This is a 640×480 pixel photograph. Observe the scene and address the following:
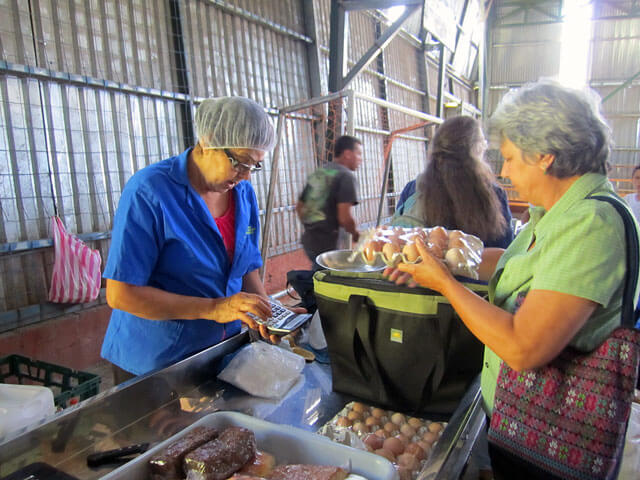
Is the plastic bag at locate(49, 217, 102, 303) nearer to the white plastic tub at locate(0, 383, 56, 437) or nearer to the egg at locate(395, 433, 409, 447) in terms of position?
the white plastic tub at locate(0, 383, 56, 437)

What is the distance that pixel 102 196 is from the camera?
3928 millimetres

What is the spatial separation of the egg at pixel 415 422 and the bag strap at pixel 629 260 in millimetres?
613

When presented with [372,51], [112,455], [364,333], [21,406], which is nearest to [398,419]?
[364,333]

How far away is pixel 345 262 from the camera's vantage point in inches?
59.7

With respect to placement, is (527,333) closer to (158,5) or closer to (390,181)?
(158,5)

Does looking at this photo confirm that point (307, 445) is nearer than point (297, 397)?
Yes

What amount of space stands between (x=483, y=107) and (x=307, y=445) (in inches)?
597

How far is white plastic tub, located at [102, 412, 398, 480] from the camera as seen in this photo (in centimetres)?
86

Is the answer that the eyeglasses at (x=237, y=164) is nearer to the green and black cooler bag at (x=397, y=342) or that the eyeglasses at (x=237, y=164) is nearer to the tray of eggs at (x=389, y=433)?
the green and black cooler bag at (x=397, y=342)

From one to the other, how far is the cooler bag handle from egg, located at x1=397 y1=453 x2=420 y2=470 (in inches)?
10.2

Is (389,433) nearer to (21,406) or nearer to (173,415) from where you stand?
(173,415)

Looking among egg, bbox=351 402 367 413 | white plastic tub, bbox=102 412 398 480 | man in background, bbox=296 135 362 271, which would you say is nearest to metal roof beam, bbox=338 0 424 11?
man in background, bbox=296 135 362 271

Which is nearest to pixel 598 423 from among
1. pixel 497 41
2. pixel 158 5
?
pixel 158 5

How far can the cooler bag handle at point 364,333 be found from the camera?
4.21 feet
